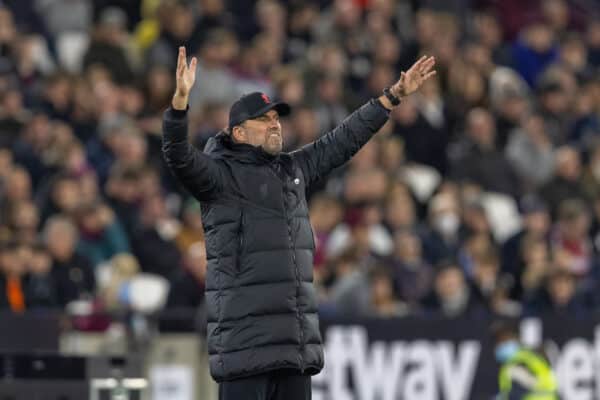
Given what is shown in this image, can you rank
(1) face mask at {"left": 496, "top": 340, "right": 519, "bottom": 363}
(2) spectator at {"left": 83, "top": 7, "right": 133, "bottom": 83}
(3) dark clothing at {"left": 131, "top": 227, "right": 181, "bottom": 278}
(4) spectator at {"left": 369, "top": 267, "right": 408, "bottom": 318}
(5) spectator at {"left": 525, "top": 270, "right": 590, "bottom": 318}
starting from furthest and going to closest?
(2) spectator at {"left": 83, "top": 7, "right": 133, "bottom": 83} → (5) spectator at {"left": 525, "top": 270, "right": 590, "bottom": 318} → (3) dark clothing at {"left": 131, "top": 227, "right": 181, "bottom": 278} → (4) spectator at {"left": 369, "top": 267, "right": 408, "bottom": 318} → (1) face mask at {"left": 496, "top": 340, "right": 519, "bottom": 363}

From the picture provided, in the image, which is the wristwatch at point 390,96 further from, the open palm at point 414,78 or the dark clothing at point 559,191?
the dark clothing at point 559,191

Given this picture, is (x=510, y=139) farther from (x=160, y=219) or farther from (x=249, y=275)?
(x=249, y=275)

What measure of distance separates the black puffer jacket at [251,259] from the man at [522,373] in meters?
5.10

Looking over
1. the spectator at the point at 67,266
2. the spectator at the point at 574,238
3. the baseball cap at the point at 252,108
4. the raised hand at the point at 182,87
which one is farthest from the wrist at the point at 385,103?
the spectator at the point at 574,238

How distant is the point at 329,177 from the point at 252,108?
875 cm

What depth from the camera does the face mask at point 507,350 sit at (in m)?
13.5

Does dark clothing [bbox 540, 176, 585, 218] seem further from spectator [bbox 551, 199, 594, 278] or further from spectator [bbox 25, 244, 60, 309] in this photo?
spectator [bbox 25, 244, 60, 309]

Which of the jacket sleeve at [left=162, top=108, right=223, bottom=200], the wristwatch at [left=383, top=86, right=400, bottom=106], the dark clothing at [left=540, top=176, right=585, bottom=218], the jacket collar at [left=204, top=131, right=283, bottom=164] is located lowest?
the jacket sleeve at [left=162, top=108, right=223, bottom=200]

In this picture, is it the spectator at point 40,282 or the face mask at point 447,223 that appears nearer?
the spectator at point 40,282

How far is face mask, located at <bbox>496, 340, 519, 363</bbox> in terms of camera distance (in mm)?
13483

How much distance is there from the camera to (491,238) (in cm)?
1644

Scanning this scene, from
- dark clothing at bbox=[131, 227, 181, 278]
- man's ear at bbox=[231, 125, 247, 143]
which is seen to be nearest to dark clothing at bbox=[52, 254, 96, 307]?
dark clothing at bbox=[131, 227, 181, 278]

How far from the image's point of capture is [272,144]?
8195 millimetres

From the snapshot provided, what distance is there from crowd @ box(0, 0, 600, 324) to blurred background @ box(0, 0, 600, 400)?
2 centimetres
